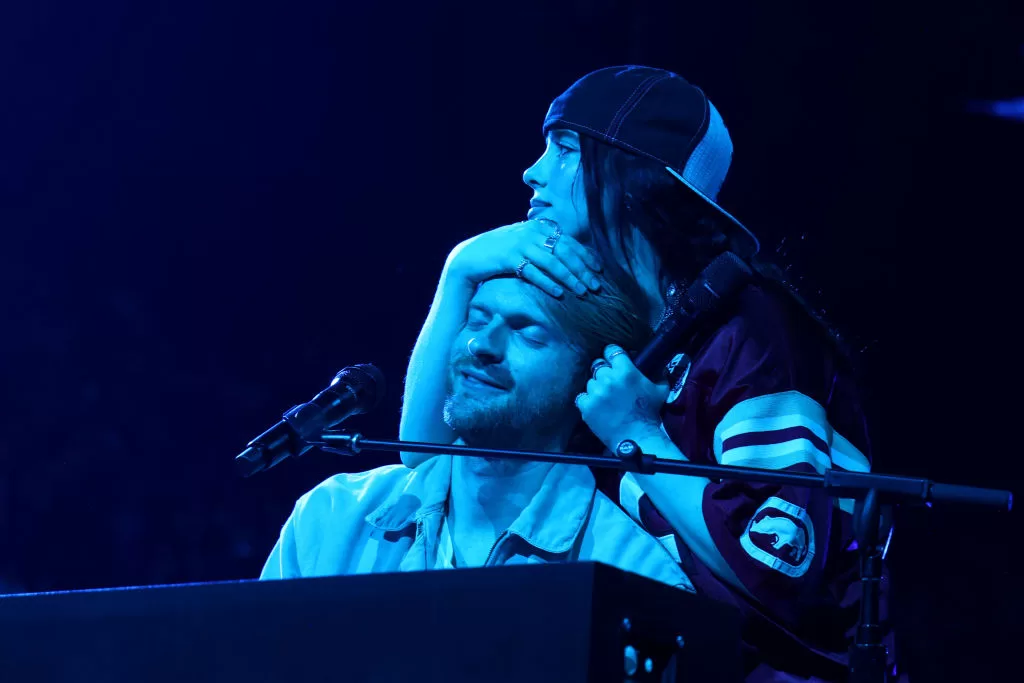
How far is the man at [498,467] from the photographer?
2514 millimetres

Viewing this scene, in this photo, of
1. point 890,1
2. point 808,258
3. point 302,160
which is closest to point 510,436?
point 808,258

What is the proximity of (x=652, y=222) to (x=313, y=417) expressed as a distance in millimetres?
949

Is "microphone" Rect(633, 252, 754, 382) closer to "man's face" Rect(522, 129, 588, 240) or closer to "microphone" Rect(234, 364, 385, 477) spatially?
"man's face" Rect(522, 129, 588, 240)

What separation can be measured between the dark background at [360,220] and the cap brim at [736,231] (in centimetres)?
7

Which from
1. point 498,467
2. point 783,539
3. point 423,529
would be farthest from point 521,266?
point 783,539

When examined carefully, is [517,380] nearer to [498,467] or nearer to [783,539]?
[498,467]

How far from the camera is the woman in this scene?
228cm

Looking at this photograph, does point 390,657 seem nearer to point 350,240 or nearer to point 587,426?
point 587,426

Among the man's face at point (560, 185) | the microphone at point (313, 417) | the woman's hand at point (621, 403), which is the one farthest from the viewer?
the man's face at point (560, 185)

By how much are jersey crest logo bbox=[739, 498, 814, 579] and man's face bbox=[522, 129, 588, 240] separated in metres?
0.79

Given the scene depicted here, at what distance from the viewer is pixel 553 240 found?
104 inches

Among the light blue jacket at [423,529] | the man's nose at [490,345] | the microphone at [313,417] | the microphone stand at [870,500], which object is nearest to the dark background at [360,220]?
the light blue jacket at [423,529]

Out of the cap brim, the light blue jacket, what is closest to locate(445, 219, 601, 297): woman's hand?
the cap brim

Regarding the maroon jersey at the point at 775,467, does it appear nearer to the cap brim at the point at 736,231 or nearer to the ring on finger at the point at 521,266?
the cap brim at the point at 736,231
